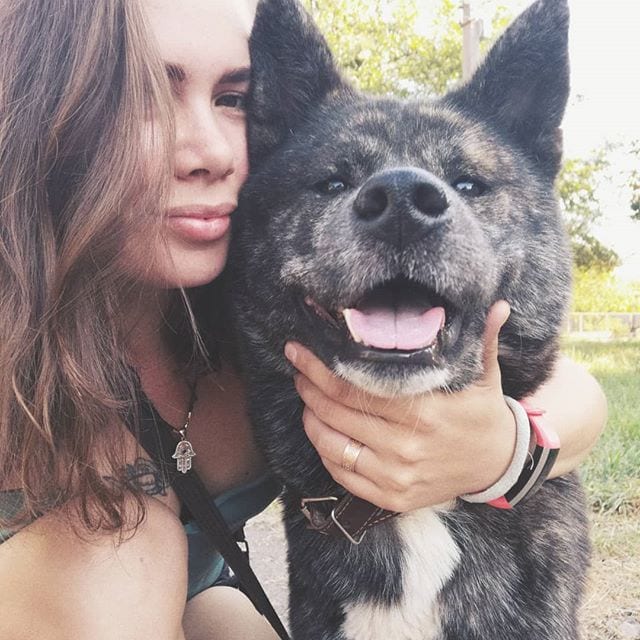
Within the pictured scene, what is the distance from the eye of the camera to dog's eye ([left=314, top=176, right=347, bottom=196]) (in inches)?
64.0

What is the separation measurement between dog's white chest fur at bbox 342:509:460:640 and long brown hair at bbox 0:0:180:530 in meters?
0.67

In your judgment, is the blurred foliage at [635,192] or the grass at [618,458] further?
the blurred foliage at [635,192]

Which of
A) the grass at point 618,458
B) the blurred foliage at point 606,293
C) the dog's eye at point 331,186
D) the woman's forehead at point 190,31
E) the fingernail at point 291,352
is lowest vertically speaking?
the blurred foliage at point 606,293

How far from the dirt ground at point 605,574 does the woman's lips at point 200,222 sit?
4.06 feet

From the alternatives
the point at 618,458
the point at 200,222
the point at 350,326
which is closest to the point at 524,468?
the point at 350,326

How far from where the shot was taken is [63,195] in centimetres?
142

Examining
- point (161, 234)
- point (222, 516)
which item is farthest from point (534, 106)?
point (222, 516)

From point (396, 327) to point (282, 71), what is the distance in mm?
775

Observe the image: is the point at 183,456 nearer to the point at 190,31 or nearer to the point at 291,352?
the point at 291,352

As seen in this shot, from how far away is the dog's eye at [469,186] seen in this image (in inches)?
63.1

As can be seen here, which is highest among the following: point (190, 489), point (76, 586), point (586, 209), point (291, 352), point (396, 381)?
point (396, 381)

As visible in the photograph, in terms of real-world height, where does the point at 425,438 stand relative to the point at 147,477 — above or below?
above

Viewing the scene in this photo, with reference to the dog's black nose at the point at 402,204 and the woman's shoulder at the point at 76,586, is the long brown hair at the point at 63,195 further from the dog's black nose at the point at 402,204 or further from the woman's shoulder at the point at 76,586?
the dog's black nose at the point at 402,204

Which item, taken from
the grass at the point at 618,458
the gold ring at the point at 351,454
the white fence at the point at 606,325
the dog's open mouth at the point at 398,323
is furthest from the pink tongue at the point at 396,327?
the white fence at the point at 606,325
